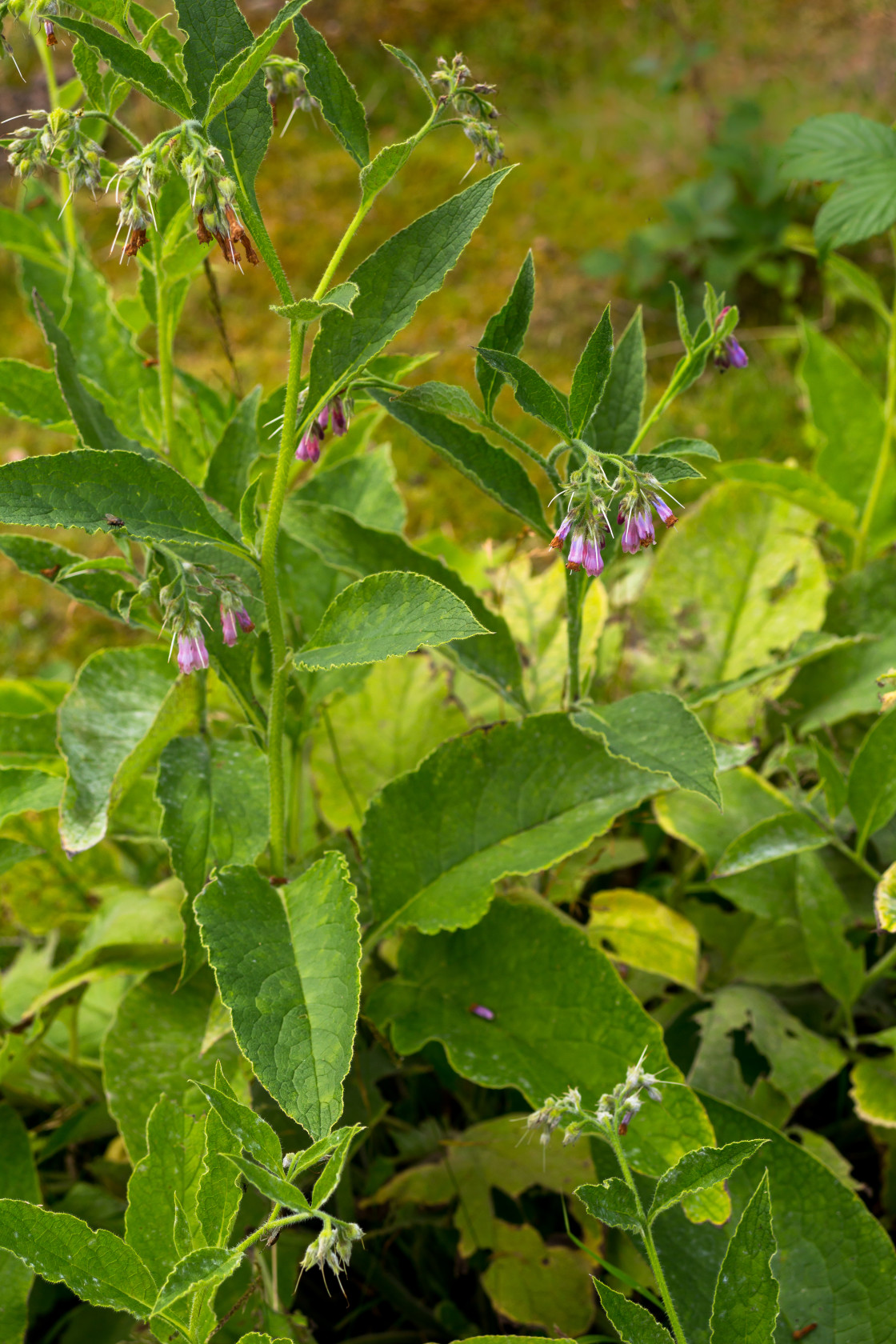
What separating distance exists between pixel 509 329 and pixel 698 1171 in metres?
0.83

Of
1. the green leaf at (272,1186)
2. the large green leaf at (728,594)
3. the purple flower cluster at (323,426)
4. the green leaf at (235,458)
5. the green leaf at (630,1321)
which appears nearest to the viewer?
the green leaf at (272,1186)

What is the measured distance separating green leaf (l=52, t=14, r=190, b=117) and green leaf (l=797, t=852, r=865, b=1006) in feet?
3.87

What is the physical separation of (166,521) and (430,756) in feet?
1.53

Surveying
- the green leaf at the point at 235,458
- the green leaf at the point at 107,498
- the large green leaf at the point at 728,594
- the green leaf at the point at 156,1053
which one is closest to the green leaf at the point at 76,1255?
the green leaf at the point at 156,1053

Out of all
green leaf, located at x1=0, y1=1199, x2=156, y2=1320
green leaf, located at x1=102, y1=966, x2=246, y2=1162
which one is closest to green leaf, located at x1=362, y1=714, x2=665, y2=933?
green leaf, located at x1=102, y1=966, x2=246, y2=1162

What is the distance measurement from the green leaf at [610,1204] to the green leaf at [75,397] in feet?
2.82

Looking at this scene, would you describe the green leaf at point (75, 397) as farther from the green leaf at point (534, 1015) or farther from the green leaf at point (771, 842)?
the green leaf at point (771, 842)

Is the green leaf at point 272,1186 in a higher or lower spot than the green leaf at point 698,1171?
higher

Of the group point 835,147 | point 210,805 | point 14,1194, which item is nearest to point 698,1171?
point 210,805

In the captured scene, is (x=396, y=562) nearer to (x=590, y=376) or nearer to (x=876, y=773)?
(x=590, y=376)

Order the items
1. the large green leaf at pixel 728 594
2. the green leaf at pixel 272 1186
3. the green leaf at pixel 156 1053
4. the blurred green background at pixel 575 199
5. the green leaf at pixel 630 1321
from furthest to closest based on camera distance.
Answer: the blurred green background at pixel 575 199 → the large green leaf at pixel 728 594 → the green leaf at pixel 156 1053 → the green leaf at pixel 630 1321 → the green leaf at pixel 272 1186

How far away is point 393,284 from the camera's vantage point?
1.15m

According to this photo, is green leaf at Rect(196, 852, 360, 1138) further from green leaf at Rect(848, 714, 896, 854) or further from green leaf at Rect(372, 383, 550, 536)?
green leaf at Rect(848, 714, 896, 854)

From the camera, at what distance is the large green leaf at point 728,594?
186 centimetres
